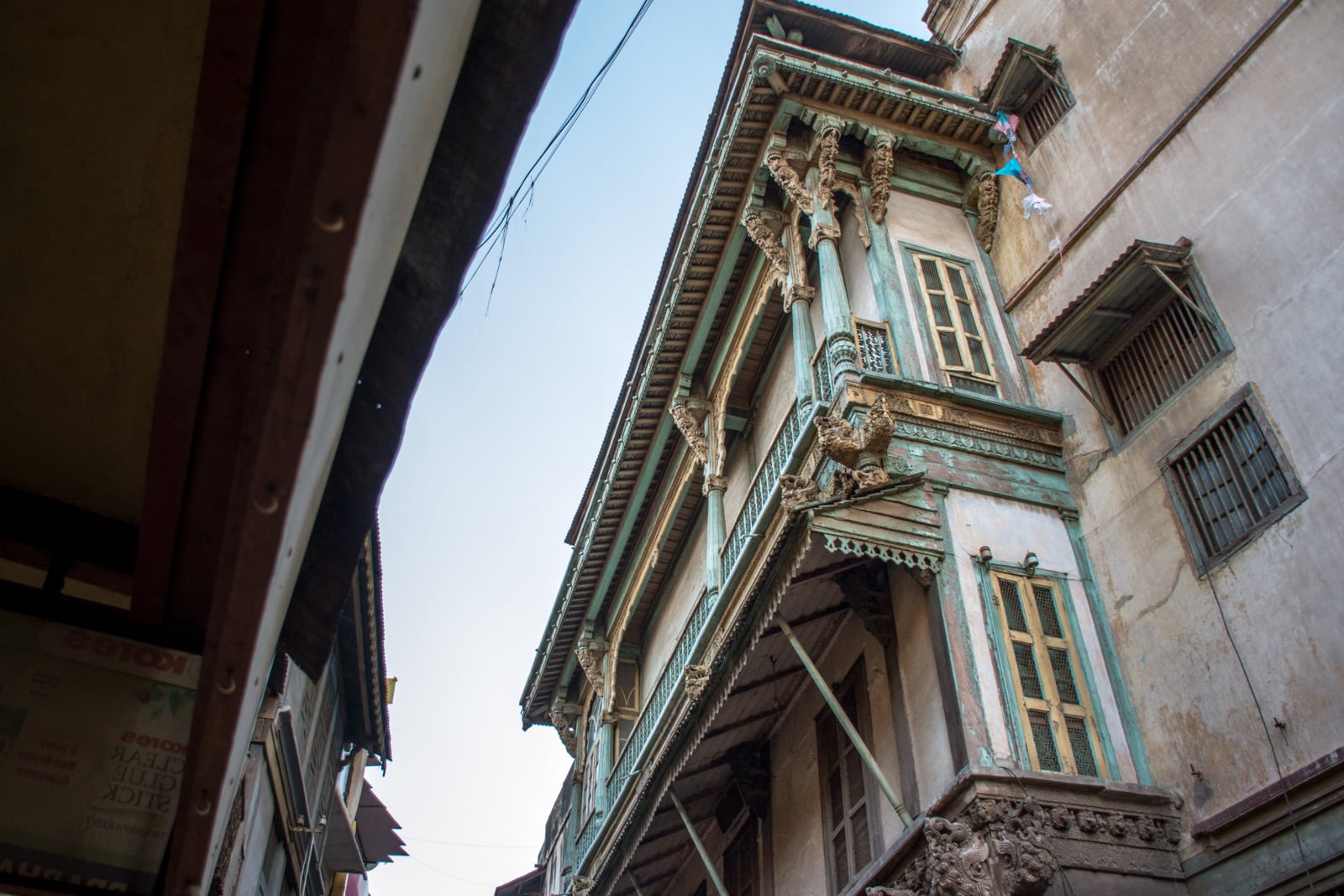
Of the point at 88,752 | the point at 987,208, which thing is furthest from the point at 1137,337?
the point at 88,752

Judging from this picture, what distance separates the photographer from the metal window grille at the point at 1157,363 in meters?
8.79

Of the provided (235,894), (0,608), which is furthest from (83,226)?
(235,894)

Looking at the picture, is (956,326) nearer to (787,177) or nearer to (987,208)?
(987,208)

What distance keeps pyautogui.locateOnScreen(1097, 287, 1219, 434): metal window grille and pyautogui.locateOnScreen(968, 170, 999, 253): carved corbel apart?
10.7 feet

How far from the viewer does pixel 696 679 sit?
10.8 m

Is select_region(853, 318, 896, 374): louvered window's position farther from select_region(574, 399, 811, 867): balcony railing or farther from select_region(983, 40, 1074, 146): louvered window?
select_region(983, 40, 1074, 146): louvered window

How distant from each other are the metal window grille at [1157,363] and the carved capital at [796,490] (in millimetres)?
3105

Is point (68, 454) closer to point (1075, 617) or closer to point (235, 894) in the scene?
point (1075, 617)

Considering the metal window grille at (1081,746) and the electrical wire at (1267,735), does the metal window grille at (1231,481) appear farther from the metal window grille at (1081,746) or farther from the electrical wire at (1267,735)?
the metal window grille at (1081,746)

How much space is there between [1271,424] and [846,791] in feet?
16.7

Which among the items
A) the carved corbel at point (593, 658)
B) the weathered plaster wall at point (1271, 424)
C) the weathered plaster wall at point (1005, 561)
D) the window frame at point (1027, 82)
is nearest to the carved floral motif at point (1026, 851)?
the weathered plaster wall at point (1005, 561)

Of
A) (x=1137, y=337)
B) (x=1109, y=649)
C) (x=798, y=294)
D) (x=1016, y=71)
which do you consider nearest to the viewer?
(x=1109, y=649)

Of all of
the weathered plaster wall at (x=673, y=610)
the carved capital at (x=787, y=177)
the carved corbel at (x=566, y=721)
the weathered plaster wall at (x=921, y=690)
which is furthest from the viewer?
the carved corbel at (x=566, y=721)

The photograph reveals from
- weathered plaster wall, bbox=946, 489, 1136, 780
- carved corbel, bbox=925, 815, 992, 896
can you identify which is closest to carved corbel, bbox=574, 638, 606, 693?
weathered plaster wall, bbox=946, 489, 1136, 780
